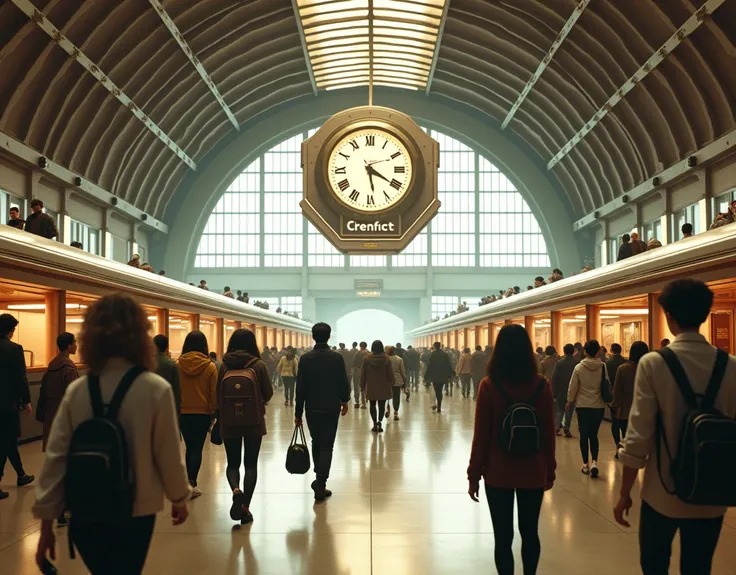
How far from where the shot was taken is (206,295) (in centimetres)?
2036

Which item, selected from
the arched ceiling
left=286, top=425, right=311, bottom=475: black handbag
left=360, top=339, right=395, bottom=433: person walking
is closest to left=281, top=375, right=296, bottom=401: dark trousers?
left=360, top=339, right=395, bottom=433: person walking

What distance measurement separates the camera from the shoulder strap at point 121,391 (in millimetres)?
2750

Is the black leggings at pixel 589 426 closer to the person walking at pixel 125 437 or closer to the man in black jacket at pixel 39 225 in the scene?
the person walking at pixel 125 437

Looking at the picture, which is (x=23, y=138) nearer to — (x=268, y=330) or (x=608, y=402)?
(x=268, y=330)

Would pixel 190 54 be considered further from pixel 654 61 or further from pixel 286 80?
pixel 654 61

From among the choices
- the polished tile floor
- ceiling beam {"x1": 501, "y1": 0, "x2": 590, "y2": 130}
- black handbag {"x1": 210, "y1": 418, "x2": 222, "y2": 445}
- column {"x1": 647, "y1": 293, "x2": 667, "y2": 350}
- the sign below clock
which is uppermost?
ceiling beam {"x1": 501, "y1": 0, "x2": 590, "y2": 130}

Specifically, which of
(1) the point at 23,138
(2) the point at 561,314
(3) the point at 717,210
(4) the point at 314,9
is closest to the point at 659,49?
(3) the point at 717,210

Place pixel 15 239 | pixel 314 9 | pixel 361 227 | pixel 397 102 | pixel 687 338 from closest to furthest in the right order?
pixel 687 338
pixel 361 227
pixel 15 239
pixel 314 9
pixel 397 102

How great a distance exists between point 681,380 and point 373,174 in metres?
2.90

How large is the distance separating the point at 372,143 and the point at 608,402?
4.62m

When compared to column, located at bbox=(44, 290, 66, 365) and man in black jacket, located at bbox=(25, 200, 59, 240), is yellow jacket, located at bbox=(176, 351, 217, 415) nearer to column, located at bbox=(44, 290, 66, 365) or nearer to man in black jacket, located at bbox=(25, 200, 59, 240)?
column, located at bbox=(44, 290, 66, 365)

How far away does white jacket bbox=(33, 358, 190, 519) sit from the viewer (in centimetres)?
274

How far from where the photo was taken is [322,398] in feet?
23.5

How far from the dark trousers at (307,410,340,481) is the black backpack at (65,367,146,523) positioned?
4.49 metres
